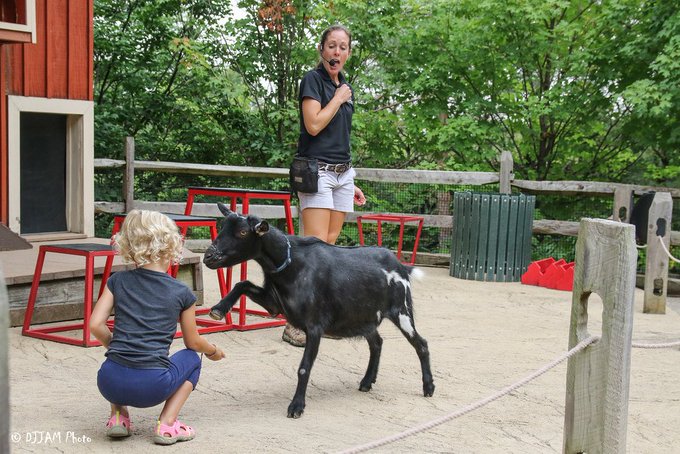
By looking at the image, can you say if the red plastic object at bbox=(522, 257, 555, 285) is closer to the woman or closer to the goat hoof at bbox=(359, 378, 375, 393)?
the woman

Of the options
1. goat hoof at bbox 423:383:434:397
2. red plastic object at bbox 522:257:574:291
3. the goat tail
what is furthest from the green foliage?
goat hoof at bbox 423:383:434:397

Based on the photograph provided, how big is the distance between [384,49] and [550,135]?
2.93 m

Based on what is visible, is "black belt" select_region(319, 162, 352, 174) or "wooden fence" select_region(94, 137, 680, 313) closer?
"black belt" select_region(319, 162, 352, 174)

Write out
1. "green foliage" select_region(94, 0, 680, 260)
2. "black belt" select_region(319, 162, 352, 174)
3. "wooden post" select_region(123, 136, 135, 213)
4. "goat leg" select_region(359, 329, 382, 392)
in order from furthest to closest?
"green foliage" select_region(94, 0, 680, 260) < "wooden post" select_region(123, 136, 135, 213) < "black belt" select_region(319, 162, 352, 174) < "goat leg" select_region(359, 329, 382, 392)

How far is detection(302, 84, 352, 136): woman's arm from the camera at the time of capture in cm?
522

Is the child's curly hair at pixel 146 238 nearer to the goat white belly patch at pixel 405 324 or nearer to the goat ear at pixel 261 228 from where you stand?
the goat ear at pixel 261 228

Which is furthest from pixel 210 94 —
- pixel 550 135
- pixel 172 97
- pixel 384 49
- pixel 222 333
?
pixel 222 333

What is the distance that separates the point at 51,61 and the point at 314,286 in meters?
5.13

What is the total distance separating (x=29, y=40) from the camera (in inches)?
274

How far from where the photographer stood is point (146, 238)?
3.52 m

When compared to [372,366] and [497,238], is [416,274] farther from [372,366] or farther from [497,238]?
[497,238]

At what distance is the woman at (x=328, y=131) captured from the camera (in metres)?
5.29

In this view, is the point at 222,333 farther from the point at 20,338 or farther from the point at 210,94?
the point at 210,94

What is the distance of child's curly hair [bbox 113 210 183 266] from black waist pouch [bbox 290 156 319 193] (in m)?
1.82
